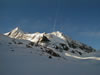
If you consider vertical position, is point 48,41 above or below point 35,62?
above

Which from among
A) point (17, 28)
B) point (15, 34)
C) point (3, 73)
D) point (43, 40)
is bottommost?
point (3, 73)

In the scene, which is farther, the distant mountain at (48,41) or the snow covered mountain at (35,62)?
the distant mountain at (48,41)

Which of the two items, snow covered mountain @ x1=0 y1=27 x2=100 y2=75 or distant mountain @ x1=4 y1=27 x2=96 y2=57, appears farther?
distant mountain @ x1=4 y1=27 x2=96 y2=57

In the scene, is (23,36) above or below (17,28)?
below

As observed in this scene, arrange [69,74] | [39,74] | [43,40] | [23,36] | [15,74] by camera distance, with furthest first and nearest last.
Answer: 1. [23,36]
2. [43,40]
3. [69,74]
4. [39,74]
5. [15,74]

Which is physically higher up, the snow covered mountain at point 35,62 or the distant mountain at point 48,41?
the distant mountain at point 48,41

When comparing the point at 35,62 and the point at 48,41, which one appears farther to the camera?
the point at 48,41

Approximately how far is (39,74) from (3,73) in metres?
2.24

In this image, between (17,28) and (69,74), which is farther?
(17,28)

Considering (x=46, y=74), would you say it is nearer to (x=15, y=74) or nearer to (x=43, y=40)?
(x=15, y=74)

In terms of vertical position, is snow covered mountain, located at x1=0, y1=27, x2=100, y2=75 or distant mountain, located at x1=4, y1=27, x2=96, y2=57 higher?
distant mountain, located at x1=4, y1=27, x2=96, y2=57

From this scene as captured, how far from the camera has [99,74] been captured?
5875 millimetres

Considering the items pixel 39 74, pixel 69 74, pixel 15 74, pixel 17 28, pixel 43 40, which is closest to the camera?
pixel 15 74

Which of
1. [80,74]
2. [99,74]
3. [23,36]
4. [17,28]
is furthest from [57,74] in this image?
[17,28]
